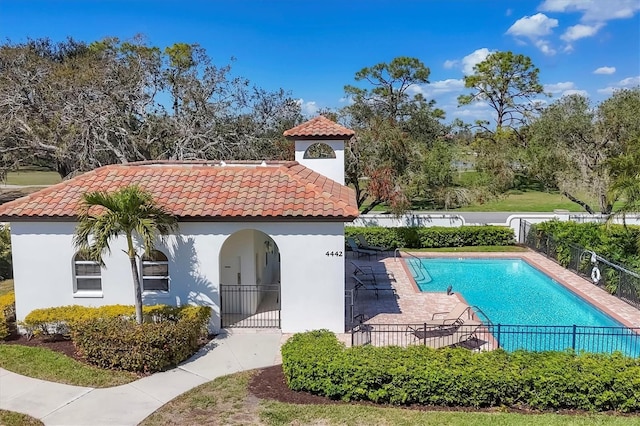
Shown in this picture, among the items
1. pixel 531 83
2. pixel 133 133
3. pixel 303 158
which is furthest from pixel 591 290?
pixel 531 83

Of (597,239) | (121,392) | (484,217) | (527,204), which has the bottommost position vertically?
(121,392)

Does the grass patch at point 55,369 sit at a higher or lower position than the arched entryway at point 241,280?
lower

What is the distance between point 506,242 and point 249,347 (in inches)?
795

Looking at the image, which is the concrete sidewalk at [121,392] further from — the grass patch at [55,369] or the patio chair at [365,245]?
the patio chair at [365,245]

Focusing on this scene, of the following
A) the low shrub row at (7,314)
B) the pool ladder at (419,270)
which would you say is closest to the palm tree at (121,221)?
the low shrub row at (7,314)

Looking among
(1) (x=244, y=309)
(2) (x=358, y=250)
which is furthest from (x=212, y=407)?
(2) (x=358, y=250)

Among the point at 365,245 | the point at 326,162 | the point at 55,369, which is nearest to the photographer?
the point at 55,369

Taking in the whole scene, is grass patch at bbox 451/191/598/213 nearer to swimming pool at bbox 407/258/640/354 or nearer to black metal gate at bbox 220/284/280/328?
swimming pool at bbox 407/258/640/354

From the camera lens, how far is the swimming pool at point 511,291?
17359 millimetres

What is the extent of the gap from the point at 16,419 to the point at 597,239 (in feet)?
72.8

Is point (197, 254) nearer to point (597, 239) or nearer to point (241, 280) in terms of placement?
point (241, 280)

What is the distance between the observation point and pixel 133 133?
32.2 metres

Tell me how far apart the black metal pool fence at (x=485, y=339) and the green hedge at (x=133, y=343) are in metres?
4.38

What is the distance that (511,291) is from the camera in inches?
832
